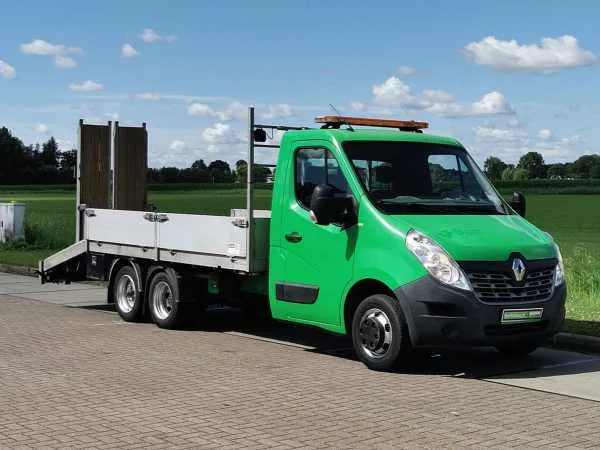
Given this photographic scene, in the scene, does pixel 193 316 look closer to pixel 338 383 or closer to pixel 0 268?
pixel 338 383

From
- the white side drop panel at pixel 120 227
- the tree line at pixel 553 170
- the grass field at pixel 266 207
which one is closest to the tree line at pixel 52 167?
the tree line at pixel 553 170

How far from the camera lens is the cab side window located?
9.00 metres

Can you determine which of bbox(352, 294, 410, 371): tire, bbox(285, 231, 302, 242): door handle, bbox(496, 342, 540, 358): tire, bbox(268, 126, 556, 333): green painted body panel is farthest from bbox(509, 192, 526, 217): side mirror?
bbox(285, 231, 302, 242): door handle

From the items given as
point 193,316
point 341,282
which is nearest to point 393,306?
point 341,282

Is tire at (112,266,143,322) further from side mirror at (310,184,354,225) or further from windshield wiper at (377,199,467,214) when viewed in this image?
windshield wiper at (377,199,467,214)

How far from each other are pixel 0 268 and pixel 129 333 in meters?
11.2

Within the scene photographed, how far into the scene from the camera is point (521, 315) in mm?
8109

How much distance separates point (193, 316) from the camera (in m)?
11.0

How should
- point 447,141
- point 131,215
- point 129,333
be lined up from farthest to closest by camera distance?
point 131,215 < point 129,333 < point 447,141

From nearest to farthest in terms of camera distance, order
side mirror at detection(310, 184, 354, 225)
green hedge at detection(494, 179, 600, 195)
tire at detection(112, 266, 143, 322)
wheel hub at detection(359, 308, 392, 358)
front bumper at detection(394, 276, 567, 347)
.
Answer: front bumper at detection(394, 276, 567, 347) < wheel hub at detection(359, 308, 392, 358) < side mirror at detection(310, 184, 354, 225) < tire at detection(112, 266, 143, 322) < green hedge at detection(494, 179, 600, 195)

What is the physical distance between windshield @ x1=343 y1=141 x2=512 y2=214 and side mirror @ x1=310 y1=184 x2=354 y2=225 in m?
0.29

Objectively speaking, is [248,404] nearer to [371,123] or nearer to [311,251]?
[311,251]

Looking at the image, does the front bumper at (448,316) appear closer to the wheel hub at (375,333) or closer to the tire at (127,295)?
the wheel hub at (375,333)

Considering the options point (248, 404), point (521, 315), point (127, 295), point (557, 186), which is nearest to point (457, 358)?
point (521, 315)
